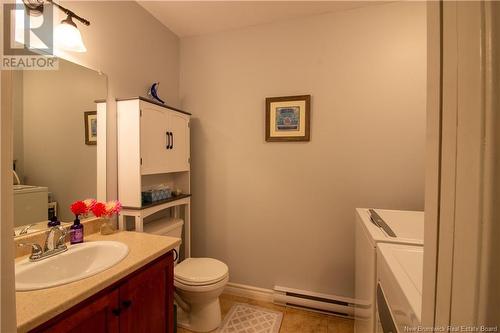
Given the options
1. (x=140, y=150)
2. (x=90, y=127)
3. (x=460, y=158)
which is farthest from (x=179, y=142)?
(x=460, y=158)

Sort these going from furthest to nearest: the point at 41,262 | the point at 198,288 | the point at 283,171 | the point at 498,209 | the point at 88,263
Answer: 1. the point at 283,171
2. the point at 198,288
3. the point at 88,263
4. the point at 41,262
5. the point at 498,209

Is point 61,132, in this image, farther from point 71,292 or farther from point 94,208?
point 71,292

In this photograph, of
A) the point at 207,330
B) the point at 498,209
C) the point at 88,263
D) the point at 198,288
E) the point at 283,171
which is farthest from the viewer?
the point at 283,171

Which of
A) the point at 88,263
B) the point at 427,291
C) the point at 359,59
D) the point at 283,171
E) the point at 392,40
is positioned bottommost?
the point at 88,263

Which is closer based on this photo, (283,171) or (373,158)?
(373,158)

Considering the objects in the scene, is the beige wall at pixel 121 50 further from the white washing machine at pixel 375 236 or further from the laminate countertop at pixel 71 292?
the white washing machine at pixel 375 236

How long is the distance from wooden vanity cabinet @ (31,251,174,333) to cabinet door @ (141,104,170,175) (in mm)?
718

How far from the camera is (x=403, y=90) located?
1.76 metres

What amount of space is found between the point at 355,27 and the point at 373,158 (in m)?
1.09

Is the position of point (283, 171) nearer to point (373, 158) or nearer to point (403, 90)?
point (373, 158)

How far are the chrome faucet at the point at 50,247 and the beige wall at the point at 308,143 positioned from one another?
122 centimetres

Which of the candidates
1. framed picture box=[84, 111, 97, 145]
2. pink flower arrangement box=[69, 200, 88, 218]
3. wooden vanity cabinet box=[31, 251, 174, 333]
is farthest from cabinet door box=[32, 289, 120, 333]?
framed picture box=[84, 111, 97, 145]

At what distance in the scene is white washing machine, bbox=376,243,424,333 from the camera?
54 cm

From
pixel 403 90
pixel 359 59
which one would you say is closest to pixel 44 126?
pixel 359 59
